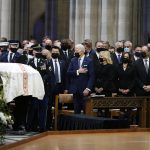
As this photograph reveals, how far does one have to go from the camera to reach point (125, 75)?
778 inches

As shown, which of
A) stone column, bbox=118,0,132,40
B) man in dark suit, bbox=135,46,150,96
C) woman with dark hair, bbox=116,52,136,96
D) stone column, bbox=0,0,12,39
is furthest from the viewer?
stone column, bbox=0,0,12,39

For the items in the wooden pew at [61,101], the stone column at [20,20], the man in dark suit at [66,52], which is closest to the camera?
the wooden pew at [61,101]

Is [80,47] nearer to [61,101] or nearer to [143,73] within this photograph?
[61,101]

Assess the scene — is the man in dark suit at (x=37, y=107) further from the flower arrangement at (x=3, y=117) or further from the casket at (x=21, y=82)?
the flower arrangement at (x=3, y=117)

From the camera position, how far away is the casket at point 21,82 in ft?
55.8

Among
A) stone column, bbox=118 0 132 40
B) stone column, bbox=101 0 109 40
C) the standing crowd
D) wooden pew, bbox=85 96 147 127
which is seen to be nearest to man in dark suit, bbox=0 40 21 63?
the standing crowd

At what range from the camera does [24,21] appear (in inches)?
1783

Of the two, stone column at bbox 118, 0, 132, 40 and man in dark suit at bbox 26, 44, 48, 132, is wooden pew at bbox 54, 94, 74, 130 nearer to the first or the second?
man in dark suit at bbox 26, 44, 48, 132

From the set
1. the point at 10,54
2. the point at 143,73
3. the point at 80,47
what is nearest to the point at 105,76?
the point at 80,47

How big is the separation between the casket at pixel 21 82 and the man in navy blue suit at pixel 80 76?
1645 mm

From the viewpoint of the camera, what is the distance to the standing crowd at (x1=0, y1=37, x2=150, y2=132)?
19125 mm

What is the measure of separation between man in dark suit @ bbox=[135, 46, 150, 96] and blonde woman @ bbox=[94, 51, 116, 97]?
77 centimetres

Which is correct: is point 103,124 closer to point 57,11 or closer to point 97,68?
point 97,68

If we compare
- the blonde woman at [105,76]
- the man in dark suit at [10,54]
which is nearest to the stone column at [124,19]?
the man in dark suit at [10,54]
